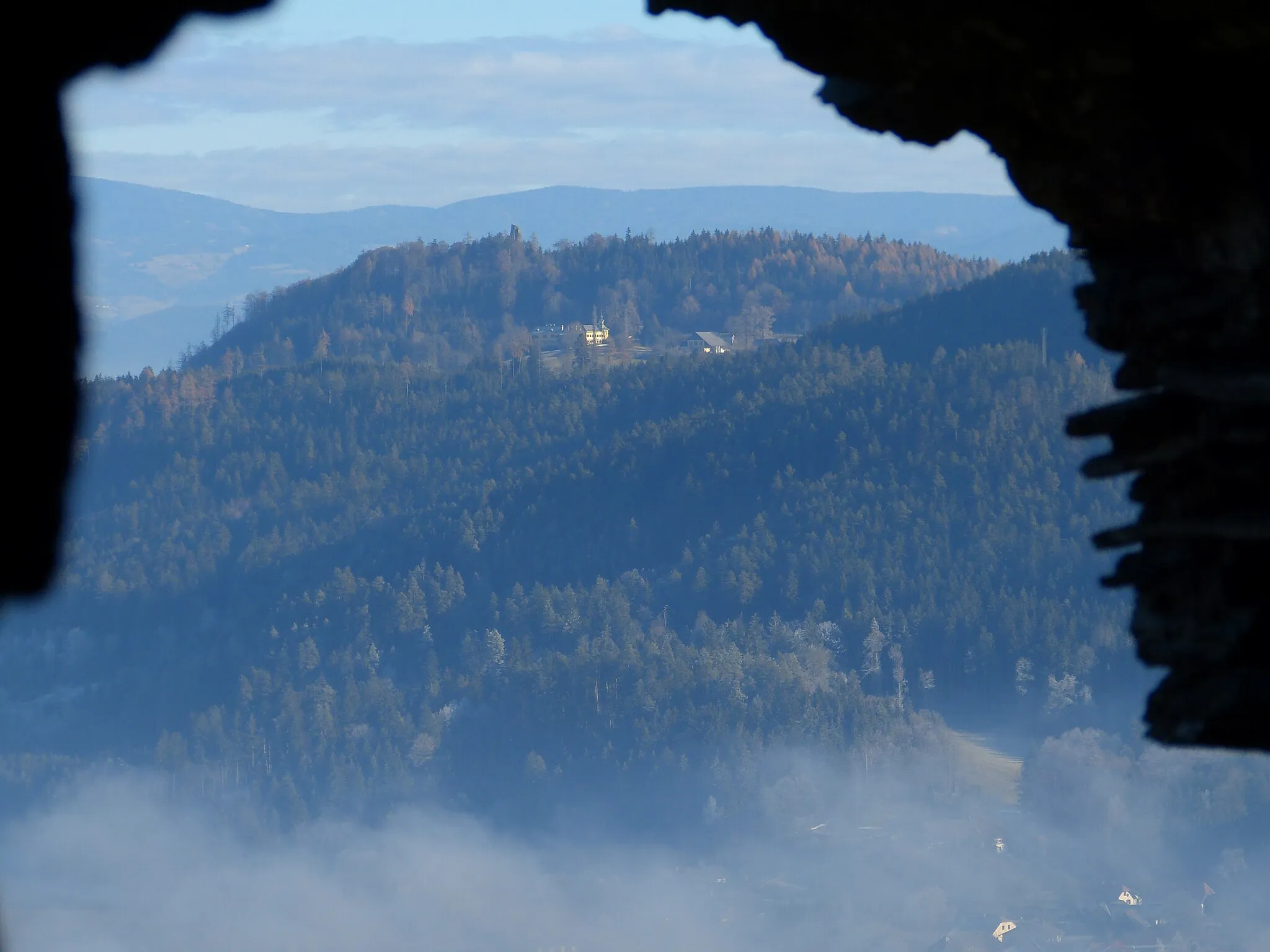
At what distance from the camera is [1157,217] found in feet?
13.4

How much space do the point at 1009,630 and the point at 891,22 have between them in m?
119

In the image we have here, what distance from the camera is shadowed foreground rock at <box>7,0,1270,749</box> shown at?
3.40 metres

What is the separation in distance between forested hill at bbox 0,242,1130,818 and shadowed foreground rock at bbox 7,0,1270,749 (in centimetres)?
11303

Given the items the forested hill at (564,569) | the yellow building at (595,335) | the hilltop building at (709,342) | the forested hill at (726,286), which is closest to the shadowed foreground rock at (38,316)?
the forested hill at (564,569)

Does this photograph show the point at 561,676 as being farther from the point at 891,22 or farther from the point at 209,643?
the point at 891,22

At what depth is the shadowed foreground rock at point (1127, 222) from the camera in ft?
11.1

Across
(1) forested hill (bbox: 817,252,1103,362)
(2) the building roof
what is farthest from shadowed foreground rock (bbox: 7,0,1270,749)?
(2) the building roof

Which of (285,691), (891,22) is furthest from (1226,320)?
(285,691)

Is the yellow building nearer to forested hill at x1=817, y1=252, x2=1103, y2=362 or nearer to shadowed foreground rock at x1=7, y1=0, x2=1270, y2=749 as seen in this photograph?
forested hill at x1=817, y1=252, x2=1103, y2=362

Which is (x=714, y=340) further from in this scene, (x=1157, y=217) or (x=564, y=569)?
(x=1157, y=217)

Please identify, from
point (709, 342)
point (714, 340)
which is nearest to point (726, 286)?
point (714, 340)

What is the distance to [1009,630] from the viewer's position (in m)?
119

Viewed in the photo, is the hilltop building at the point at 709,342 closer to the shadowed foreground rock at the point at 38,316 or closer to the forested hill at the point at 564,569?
the forested hill at the point at 564,569

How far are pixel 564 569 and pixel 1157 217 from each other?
458ft
